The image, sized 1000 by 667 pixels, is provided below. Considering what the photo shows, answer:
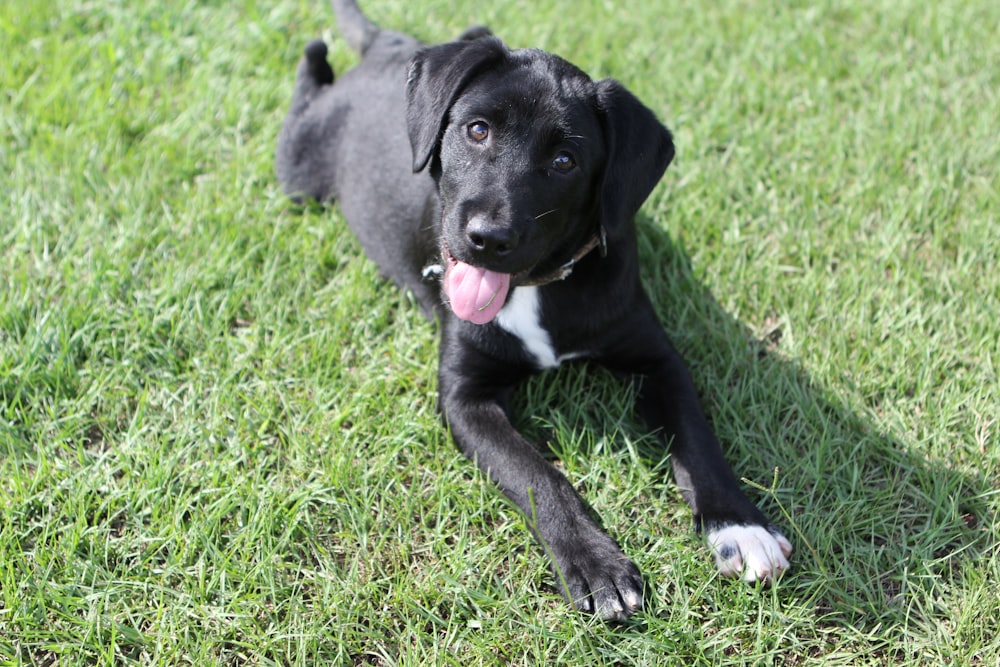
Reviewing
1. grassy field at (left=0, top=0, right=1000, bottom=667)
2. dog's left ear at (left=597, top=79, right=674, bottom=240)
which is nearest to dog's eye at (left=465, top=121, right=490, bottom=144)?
dog's left ear at (left=597, top=79, right=674, bottom=240)

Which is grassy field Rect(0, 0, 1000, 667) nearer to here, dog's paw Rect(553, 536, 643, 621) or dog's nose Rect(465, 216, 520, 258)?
dog's paw Rect(553, 536, 643, 621)

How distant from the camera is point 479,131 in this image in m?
2.84

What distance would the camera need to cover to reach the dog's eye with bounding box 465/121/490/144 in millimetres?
2828

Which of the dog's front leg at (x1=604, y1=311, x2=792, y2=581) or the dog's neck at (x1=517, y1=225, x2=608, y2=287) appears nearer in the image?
the dog's front leg at (x1=604, y1=311, x2=792, y2=581)

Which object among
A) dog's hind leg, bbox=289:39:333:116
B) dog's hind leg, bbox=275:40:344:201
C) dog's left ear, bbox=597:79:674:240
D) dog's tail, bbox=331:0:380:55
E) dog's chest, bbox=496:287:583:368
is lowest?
dog's chest, bbox=496:287:583:368

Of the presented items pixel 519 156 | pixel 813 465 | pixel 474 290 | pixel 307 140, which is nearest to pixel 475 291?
pixel 474 290

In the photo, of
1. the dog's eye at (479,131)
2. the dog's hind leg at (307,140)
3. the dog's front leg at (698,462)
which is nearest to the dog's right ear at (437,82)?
the dog's eye at (479,131)

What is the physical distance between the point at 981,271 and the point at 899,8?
224cm

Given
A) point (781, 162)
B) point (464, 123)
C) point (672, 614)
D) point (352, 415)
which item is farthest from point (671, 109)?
point (672, 614)

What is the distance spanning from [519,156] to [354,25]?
2.47m

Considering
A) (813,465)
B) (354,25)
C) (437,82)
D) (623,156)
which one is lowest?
(813,465)

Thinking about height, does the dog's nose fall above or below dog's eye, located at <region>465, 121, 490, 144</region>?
below

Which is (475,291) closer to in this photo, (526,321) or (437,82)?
(526,321)

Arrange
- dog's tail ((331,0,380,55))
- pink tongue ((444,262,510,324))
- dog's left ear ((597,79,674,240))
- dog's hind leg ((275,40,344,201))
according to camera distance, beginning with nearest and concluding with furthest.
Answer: dog's left ear ((597,79,674,240)) < pink tongue ((444,262,510,324)) < dog's hind leg ((275,40,344,201)) < dog's tail ((331,0,380,55))
